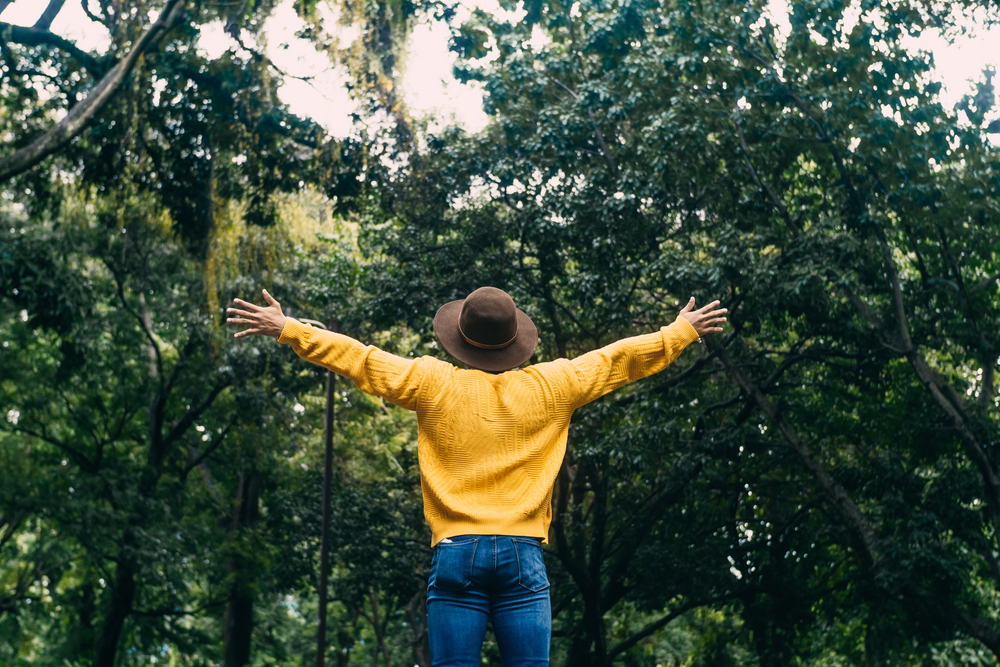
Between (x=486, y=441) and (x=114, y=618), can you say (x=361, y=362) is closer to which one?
(x=486, y=441)

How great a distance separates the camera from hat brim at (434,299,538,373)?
2404mm

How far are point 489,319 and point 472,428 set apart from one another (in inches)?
12.3

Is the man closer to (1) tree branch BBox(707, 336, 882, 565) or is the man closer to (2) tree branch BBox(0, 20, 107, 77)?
(1) tree branch BBox(707, 336, 882, 565)

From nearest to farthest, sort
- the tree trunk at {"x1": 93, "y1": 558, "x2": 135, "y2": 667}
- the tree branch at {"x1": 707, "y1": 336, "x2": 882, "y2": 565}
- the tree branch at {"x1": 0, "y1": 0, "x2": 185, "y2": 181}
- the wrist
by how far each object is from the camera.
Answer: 1. the wrist
2. the tree branch at {"x1": 0, "y1": 0, "x2": 185, "y2": 181}
3. the tree branch at {"x1": 707, "y1": 336, "x2": 882, "y2": 565}
4. the tree trunk at {"x1": 93, "y1": 558, "x2": 135, "y2": 667}

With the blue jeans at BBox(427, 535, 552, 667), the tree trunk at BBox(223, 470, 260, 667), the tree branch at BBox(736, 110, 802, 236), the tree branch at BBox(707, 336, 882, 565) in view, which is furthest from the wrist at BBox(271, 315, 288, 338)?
the tree trunk at BBox(223, 470, 260, 667)

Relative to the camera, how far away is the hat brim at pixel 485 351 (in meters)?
2.40

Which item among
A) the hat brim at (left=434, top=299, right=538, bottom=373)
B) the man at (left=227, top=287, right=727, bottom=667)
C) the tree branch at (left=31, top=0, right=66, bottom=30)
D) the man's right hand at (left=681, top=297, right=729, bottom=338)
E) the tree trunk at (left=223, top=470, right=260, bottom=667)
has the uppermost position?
the tree branch at (left=31, top=0, right=66, bottom=30)

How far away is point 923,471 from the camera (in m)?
11.5

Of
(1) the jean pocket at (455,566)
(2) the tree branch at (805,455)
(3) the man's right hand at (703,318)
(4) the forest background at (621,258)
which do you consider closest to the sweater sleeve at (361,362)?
(1) the jean pocket at (455,566)

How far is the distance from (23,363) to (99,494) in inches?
132

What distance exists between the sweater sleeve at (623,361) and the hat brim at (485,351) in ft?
0.50

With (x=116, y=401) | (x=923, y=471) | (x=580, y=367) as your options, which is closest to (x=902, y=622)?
(x=923, y=471)

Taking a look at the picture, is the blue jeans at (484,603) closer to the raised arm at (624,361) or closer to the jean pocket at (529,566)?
the jean pocket at (529,566)

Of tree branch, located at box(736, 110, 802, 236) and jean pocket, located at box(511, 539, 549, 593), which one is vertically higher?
tree branch, located at box(736, 110, 802, 236)
